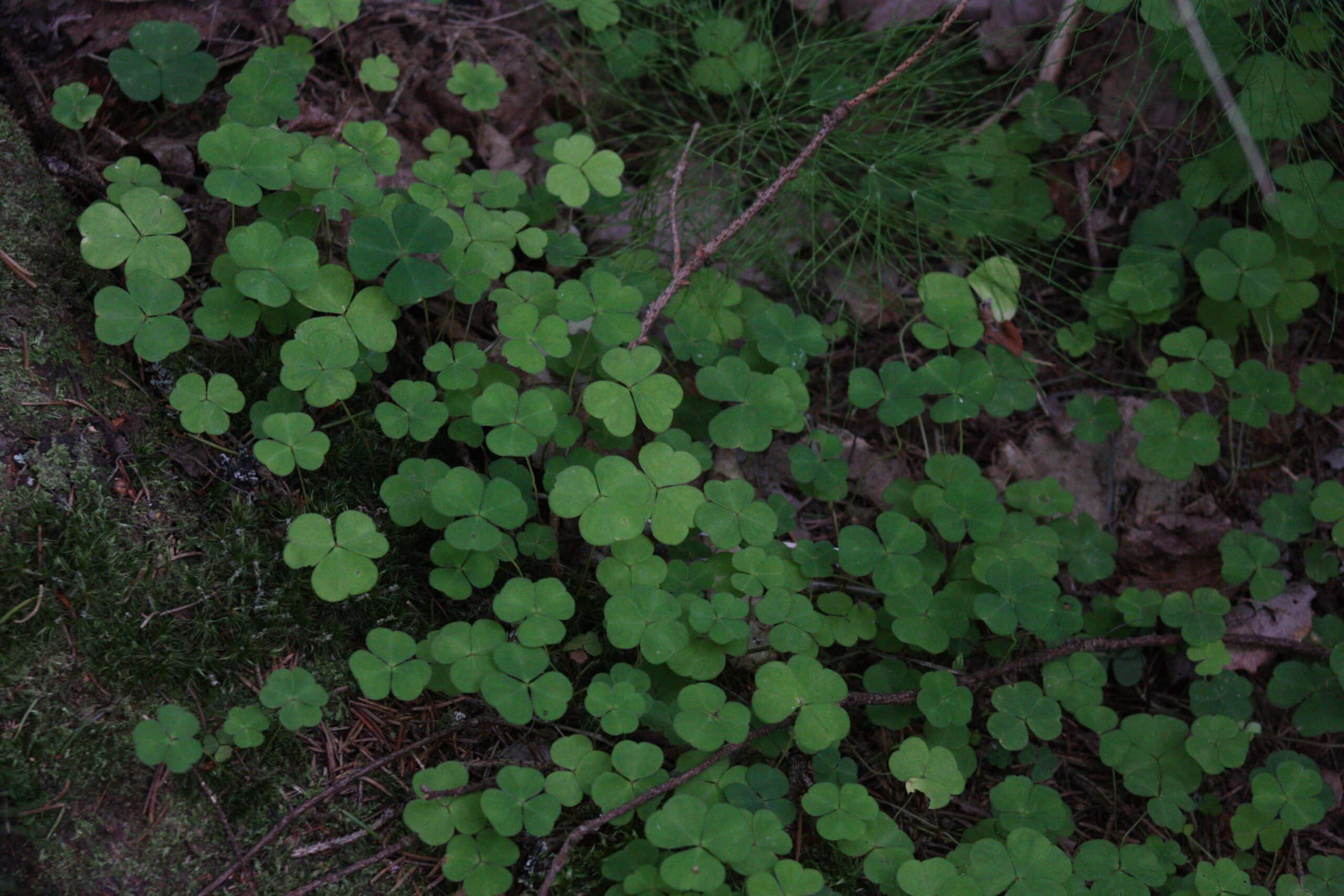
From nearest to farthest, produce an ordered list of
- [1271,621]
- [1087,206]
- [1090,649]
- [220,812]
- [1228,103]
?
[220,812], [1090,649], [1271,621], [1228,103], [1087,206]

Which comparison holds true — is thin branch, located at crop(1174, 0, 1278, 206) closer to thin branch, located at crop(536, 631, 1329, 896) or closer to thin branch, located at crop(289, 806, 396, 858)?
thin branch, located at crop(536, 631, 1329, 896)

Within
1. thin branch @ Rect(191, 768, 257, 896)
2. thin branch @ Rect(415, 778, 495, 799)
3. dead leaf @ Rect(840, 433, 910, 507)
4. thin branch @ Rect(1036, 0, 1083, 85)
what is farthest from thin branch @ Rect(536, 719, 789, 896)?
thin branch @ Rect(1036, 0, 1083, 85)

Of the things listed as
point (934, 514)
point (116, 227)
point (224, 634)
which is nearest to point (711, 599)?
point (934, 514)

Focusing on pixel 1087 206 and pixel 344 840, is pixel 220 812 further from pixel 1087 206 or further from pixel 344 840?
pixel 1087 206

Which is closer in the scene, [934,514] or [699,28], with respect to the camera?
[934,514]

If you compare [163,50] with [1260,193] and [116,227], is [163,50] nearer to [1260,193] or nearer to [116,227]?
[116,227]

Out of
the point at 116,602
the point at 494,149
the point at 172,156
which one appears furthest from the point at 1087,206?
the point at 116,602
